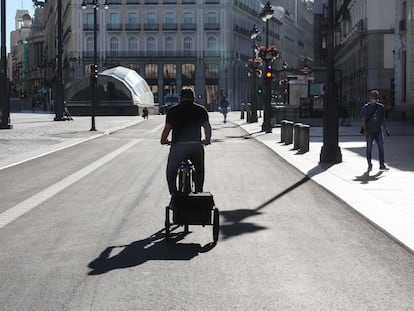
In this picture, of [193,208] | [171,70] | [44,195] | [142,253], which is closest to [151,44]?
[171,70]

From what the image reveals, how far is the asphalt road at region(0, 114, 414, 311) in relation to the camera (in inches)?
230

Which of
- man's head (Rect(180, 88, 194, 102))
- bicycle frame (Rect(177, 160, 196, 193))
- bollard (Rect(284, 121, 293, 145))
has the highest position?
man's head (Rect(180, 88, 194, 102))

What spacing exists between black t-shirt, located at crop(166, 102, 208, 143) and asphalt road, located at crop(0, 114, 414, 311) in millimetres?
1061

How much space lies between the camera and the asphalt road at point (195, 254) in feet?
19.2

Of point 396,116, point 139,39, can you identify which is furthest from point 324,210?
point 139,39

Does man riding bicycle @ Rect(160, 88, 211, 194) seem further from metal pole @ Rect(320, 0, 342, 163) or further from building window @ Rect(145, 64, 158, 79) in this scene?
building window @ Rect(145, 64, 158, 79)

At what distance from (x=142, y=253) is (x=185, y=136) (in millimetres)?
1504

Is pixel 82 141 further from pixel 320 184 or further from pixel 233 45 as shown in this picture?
pixel 233 45

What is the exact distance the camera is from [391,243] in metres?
8.24

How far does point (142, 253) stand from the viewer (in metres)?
7.65

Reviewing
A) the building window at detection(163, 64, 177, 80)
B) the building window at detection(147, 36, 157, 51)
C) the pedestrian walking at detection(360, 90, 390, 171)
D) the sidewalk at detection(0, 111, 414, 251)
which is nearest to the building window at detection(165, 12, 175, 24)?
the building window at detection(147, 36, 157, 51)

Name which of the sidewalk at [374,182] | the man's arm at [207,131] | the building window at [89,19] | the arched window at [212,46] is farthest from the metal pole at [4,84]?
the building window at [89,19]

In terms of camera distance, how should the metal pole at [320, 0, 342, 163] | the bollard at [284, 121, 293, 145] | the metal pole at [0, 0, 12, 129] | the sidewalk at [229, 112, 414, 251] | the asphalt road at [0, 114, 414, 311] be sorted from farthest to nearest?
the metal pole at [0, 0, 12, 129] < the bollard at [284, 121, 293, 145] < the metal pole at [320, 0, 342, 163] < the sidewalk at [229, 112, 414, 251] < the asphalt road at [0, 114, 414, 311]

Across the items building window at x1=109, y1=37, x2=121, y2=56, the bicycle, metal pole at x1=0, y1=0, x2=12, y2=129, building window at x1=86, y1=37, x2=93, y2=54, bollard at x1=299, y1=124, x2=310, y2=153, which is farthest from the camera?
building window at x1=109, y1=37, x2=121, y2=56
